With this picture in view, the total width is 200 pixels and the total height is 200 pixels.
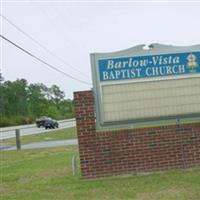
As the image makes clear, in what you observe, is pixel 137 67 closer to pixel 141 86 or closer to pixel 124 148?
pixel 141 86

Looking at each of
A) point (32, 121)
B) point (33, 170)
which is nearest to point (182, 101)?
point (33, 170)

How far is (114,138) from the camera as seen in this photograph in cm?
1115

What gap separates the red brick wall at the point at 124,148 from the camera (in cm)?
1112

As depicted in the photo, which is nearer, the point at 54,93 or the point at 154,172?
the point at 154,172

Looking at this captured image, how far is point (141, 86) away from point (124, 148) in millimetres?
1494

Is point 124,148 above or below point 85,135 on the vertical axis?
below

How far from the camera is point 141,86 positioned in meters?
11.4

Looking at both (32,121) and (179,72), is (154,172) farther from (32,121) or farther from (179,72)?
→ (32,121)

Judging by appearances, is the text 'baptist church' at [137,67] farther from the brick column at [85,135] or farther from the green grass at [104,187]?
the green grass at [104,187]

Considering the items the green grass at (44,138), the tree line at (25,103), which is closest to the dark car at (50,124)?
the green grass at (44,138)

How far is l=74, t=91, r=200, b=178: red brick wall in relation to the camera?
11.1 m

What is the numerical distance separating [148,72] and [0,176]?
491 centimetres

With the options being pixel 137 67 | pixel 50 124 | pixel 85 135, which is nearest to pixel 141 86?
pixel 137 67

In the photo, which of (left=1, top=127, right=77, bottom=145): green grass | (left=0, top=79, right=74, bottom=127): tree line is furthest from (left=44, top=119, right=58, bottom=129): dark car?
(left=0, top=79, right=74, bottom=127): tree line
